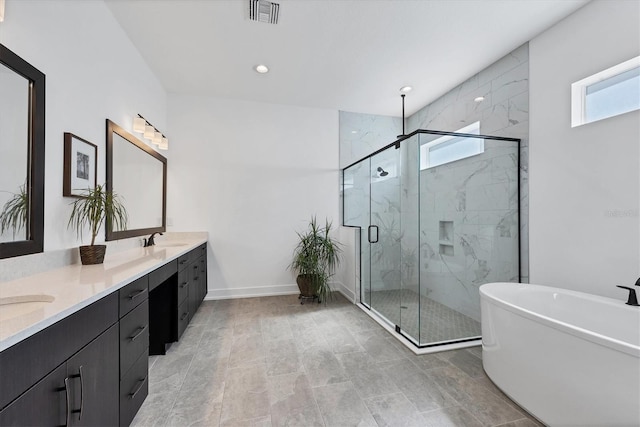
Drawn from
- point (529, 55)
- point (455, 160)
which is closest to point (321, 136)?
point (455, 160)

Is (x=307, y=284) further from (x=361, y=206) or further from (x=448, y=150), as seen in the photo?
(x=448, y=150)

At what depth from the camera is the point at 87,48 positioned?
2.00 metres

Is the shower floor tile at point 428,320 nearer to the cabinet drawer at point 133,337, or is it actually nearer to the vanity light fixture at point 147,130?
the cabinet drawer at point 133,337

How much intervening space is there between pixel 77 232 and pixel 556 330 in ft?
9.76

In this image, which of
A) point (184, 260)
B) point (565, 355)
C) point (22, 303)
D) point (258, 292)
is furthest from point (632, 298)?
point (258, 292)

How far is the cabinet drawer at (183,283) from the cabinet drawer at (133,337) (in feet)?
2.51

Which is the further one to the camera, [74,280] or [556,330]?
[556,330]

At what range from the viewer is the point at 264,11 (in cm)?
223

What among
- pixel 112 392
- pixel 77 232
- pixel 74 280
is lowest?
pixel 112 392

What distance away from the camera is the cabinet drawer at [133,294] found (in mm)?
1404

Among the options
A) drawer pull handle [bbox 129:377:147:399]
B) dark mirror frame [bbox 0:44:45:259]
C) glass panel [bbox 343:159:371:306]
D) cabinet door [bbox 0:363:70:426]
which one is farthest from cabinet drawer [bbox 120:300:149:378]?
glass panel [bbox 343:159:371:306]

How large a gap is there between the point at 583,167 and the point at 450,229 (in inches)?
42.4

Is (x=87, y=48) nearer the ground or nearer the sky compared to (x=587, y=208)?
nearer the sky

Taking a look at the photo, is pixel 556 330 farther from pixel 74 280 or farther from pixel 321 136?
pixel 321 136
